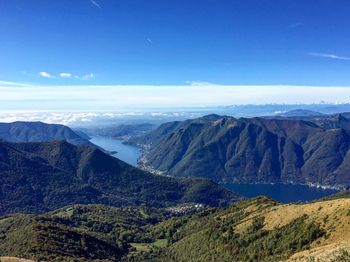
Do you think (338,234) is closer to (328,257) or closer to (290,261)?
(290,261)

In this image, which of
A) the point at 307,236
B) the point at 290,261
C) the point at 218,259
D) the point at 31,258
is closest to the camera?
the point at 290,261

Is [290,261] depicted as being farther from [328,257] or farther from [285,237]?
[285,237]

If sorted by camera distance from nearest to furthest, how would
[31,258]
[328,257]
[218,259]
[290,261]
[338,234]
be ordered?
Answer: [328,257]
[290,261]
[338,234]
[31,258]
[218,259]

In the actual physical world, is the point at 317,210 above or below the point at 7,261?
above

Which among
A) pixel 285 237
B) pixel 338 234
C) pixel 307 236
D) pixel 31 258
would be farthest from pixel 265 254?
pixel 31 258

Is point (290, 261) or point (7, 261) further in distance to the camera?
point (7, 261)

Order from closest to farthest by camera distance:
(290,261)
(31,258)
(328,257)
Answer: (328,257) < (290,261) < (31,258)

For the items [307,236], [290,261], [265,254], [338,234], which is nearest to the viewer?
[290,261]

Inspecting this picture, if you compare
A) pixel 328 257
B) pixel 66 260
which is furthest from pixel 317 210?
pixel 66 260

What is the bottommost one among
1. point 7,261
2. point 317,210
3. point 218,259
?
point 218,259
